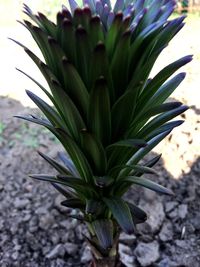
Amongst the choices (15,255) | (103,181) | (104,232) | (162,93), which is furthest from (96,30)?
(15,255)

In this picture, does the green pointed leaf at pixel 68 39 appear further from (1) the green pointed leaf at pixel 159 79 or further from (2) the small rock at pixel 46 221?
(2) the small rock at pixel 46 221

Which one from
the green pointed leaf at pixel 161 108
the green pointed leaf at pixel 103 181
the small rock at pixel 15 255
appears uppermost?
the green pointed leaf at pixel 161 108

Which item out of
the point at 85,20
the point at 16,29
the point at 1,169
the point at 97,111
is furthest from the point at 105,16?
the point at 16,29

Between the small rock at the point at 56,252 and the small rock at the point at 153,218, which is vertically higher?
the small rock at the point at 153,218

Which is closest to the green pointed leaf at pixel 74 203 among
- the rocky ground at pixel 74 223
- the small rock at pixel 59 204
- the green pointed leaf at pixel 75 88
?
the green pointed leaf at pixel 75 88

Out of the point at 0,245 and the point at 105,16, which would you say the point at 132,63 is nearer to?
the point at 105,16

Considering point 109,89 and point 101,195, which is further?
point 101,195
